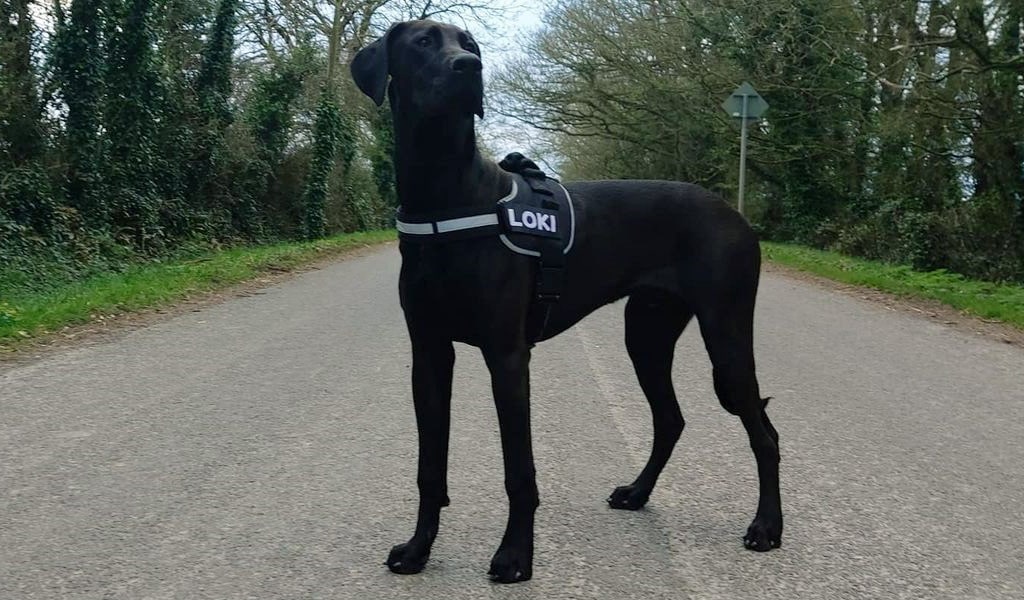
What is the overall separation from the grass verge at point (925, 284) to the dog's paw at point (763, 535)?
316 inches

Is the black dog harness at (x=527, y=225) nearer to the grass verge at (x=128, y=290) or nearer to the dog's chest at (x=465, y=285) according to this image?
the dog's chest at (x=465, y=285)

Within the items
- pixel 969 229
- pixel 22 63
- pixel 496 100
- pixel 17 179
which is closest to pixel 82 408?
pixel 17 179

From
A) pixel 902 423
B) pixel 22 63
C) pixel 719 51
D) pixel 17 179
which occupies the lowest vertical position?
pixel 902 423

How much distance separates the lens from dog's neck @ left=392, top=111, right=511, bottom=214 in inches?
125

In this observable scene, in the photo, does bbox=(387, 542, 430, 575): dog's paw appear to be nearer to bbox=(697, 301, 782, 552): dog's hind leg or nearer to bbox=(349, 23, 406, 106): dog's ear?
bbox=(697, 301, 782, 552): dog's hind leg

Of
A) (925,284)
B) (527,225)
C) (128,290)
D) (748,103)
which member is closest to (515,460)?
(527,225)

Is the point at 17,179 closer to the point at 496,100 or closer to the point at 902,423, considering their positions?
the point at 902,423

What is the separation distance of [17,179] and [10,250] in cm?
173

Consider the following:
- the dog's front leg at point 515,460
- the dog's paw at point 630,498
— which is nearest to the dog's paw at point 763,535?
the dog's paw at point 630,498

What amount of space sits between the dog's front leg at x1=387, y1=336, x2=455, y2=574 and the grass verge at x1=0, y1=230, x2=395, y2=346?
6.09 meters

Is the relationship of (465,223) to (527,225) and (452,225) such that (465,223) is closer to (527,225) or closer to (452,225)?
(452,225)

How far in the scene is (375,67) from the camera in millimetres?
3229

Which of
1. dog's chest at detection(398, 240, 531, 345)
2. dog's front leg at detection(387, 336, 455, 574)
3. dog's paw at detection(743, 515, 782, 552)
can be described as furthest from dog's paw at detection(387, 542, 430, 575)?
dog's paw at detection(743, 515, 782, 552)

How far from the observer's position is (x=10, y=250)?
13219 mm
